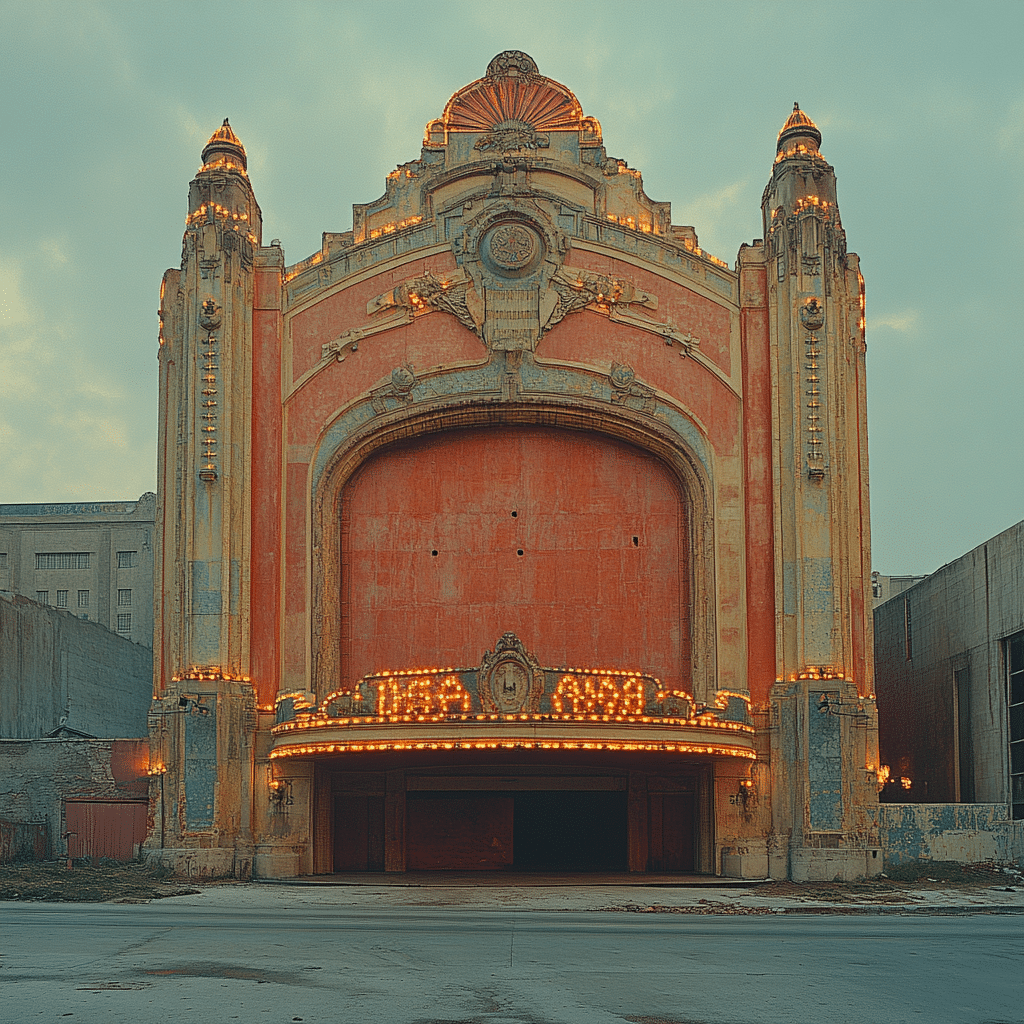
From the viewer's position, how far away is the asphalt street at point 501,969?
13.3 meters

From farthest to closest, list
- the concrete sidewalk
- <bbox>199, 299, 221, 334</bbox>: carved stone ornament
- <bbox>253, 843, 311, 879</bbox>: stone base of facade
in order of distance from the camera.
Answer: <bbox>199, 299, 221, 334</bbox>: carved stone ornament → <bbox>253, 843, 311, 879</bbox>: stone base of facade → the concrete sidewalk

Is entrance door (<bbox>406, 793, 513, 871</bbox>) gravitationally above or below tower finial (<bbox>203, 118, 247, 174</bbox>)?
below

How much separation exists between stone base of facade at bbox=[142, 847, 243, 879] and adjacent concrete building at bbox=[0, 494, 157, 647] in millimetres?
44063

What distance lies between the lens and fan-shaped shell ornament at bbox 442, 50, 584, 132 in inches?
1559

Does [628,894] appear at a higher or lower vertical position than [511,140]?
lower

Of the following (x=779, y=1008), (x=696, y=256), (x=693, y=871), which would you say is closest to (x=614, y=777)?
(x=693, y=871)

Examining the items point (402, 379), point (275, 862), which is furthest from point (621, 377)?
point (275, 862)

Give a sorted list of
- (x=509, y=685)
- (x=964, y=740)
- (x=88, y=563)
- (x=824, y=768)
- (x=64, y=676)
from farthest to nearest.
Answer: (x=88, y=563) → (x=64, y=676) → (x=964, y=740) → (x=824, y=768) → (x=509, y=685)

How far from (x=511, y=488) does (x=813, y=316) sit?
905 cm

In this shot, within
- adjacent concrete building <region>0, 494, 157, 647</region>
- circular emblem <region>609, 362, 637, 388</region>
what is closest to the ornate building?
circular emblem <region>609, 362, 637, 388</region>

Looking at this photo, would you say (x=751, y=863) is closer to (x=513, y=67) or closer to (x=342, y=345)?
(x=342, y=345)

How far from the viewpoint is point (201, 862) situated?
111ft

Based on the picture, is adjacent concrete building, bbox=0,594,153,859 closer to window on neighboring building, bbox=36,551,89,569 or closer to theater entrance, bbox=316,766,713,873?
theater entrance, bbox=316,766,713,873

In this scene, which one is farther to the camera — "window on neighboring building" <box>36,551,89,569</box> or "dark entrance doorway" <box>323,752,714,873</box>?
"window on neighboring building" <box>36,551,89,569</box>
